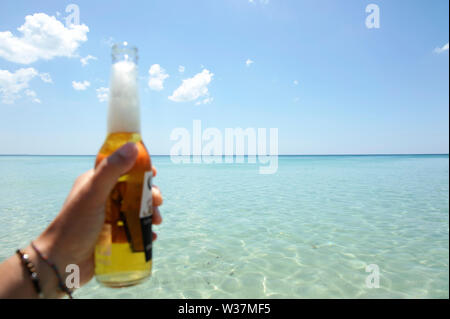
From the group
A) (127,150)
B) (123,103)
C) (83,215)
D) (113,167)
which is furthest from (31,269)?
(123,103)

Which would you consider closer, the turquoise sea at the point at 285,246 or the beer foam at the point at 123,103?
the beer foam at the point at 123,103

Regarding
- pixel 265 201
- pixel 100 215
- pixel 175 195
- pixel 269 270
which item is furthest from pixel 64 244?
pixel 175 195

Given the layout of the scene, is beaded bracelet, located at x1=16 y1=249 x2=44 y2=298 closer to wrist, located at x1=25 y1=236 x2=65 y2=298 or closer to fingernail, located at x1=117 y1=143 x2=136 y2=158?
wrist, located at x1=25 y1=236 x2=65 y2=298

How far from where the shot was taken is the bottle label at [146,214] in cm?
138

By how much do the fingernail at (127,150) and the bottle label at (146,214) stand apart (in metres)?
0.16

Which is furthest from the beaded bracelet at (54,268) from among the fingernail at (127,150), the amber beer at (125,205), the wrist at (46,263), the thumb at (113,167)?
the fingernail at (127,150)

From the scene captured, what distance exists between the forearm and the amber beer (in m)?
0.27

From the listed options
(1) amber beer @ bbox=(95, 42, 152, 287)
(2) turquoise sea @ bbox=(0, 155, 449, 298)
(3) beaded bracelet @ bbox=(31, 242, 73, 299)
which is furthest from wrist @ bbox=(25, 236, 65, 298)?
(2) turquoise sea @ bbox=(0, 155, 449, 298)

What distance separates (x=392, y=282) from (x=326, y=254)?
51.1 inches

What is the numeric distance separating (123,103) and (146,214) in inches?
22.8

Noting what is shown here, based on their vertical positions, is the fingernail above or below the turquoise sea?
above

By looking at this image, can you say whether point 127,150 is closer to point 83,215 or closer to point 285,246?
point 83,215

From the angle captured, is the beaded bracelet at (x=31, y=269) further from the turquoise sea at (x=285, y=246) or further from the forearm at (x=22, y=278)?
the turquoise sea at (x=285, y=246)

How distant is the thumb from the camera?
4.25ft
